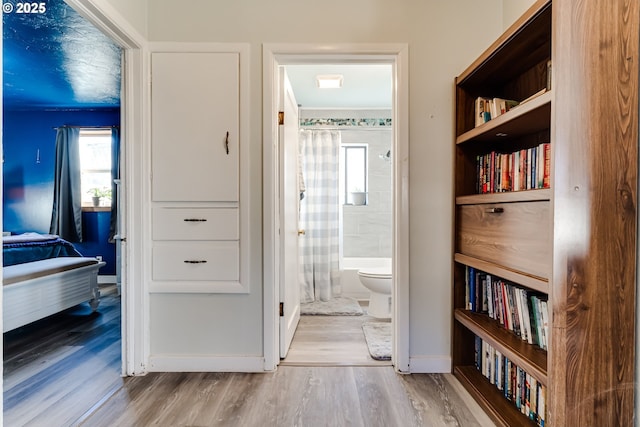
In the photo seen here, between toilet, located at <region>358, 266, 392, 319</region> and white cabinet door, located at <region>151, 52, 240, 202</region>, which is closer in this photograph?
white cabinet door, located at <region>151, 52, 240, 202</region>

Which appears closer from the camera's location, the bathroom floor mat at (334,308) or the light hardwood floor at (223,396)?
the light hardwood floor at (223,396)

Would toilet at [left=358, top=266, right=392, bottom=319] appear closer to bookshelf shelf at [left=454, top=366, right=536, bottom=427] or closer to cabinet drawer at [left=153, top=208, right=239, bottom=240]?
bookshelf shelf at [left=454, top=366, right=536, bottom=427]

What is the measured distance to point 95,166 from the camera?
177 inches

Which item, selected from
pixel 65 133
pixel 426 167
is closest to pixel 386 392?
pixel 426 167

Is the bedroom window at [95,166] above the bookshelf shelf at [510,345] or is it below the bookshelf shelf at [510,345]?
above

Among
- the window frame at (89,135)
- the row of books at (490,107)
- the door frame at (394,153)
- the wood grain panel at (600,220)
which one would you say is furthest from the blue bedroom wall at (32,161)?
the wood grain panel at (600,220)

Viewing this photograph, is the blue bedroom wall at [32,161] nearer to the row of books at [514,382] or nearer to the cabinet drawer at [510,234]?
the cabinet drawer at [510,234]

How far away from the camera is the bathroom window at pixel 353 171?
4203 mm

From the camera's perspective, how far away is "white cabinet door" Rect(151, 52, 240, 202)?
1.97 m

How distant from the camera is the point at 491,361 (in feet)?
5.83

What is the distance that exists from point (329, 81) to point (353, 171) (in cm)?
139

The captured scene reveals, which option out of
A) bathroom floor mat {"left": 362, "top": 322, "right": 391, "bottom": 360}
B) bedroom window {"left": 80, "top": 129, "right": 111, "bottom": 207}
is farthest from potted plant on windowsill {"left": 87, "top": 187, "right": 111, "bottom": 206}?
bathroom floor mat {"left": 362, "top": 322, "right": 391, "bottom": 360}

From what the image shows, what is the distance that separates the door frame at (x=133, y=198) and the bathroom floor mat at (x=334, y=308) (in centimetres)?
155

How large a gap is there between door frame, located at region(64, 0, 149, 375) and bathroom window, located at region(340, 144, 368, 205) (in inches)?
104
